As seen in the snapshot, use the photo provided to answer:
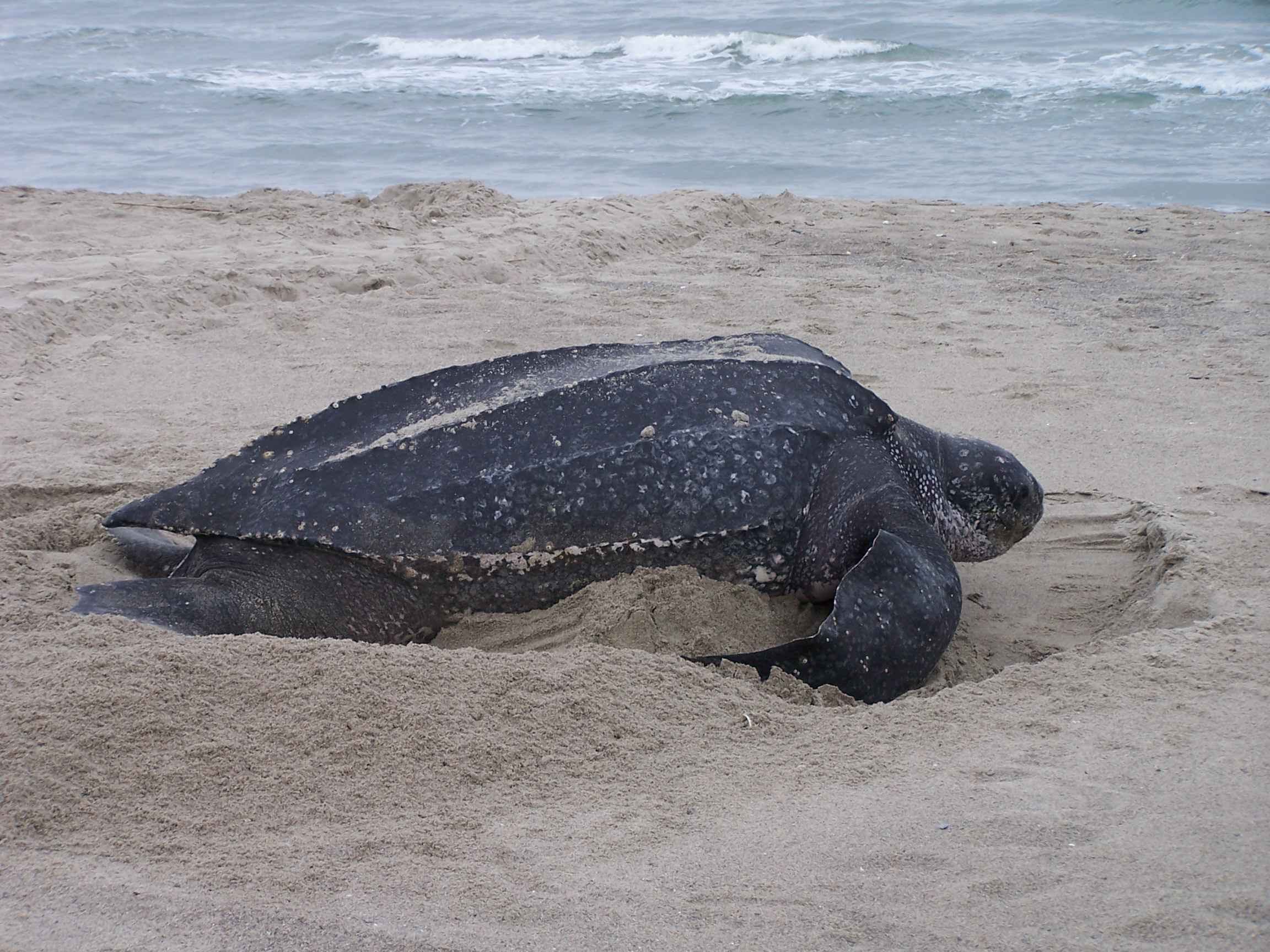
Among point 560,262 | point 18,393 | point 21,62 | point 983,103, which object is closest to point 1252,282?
point 560,262

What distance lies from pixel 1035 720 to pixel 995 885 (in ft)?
1.81

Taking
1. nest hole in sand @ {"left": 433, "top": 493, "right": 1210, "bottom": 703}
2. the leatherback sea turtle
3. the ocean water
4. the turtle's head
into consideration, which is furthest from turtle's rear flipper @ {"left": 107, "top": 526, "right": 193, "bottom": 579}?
the ocean water

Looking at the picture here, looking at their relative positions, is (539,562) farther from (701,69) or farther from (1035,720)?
(701,69)

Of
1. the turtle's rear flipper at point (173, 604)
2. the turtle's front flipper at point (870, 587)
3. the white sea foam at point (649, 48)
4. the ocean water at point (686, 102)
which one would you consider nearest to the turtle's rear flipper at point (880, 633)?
the turtle's front flipper at point (870, 587)

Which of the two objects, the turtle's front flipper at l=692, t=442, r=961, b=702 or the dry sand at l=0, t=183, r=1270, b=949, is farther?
the turtle's front flipper at l=692, t=442, r=961, b=702

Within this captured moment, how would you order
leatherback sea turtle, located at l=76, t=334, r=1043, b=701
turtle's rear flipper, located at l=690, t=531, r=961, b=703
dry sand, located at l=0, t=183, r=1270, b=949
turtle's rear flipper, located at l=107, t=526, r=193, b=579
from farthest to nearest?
1. turtle's rear flipper, located at l=107, t=526, r=193, b=579
2. leatherback sea turtle, located at l=76, t=334, r=1043, b=701
3. turtle's rear flipper, located at l=690, t=531, r=961, b=703
4. dry sand, located at l=0, t=183, r=1270, b=949

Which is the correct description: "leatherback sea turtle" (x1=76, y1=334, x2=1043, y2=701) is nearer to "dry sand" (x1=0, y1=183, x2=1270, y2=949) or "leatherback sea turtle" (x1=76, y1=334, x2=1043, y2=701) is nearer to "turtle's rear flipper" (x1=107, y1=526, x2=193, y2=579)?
"dry sand" (x1=0, y1=183, x2=1270, y2=949)

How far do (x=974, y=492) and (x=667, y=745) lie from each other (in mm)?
1360

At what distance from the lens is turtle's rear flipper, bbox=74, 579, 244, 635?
91.2 inches

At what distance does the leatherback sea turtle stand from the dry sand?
93mm

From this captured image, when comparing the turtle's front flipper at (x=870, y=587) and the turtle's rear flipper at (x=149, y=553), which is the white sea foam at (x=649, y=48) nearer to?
the turtle's front flipper at (x=870, y=587)

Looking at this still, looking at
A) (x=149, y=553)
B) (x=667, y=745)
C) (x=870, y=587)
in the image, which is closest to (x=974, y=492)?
(x=870, y=587)

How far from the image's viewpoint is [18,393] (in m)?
4.03

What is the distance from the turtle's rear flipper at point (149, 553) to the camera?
2.79 m
